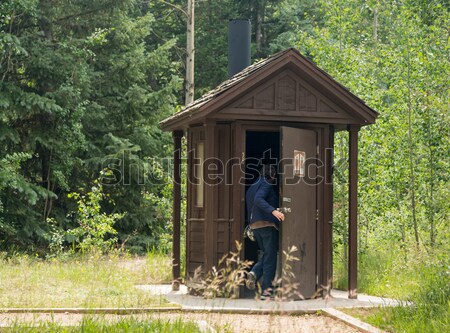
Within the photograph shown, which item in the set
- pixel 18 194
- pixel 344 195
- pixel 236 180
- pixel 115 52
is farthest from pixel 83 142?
pixel 236 180

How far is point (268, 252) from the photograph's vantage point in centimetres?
1191

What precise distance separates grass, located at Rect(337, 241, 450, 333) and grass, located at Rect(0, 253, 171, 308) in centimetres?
312

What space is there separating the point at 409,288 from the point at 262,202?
2397 mm

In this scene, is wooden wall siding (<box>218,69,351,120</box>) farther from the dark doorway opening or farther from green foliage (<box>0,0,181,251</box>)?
green foliage (<box>0,0,181,251</box>)

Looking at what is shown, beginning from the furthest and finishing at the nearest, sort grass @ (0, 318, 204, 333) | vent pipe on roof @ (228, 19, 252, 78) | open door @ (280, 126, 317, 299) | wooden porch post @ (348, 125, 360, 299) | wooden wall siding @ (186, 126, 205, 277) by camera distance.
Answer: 1. vent pipe on roof @ (228, 19, 252, 78)
2. wooden wall siding @ (186, 126, 205, 277)
3. wooden porch post @ (348, 125, 360, 299)
4. open door @ (280, 126, 317, 299)
5. grass @ (0, 318, 204, 333)

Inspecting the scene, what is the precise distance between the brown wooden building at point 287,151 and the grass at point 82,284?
1292mm

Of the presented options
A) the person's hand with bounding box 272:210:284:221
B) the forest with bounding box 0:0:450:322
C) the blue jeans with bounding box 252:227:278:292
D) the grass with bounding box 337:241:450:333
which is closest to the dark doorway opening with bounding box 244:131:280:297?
the forest with bounding box 0:0:450:322

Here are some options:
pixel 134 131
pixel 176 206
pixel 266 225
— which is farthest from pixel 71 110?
pixel 266 225

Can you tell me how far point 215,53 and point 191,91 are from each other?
9.04 m

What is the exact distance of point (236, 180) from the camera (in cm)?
1196

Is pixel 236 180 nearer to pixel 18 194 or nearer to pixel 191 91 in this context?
pixel 18 194

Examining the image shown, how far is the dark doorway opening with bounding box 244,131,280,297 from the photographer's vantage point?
14234mm

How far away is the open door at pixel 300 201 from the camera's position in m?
11.8

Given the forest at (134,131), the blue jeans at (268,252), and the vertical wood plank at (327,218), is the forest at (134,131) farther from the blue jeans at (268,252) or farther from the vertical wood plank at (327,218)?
the blue jeans at (268,252)
